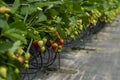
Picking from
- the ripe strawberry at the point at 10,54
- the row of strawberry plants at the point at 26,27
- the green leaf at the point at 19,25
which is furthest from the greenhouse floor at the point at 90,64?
the ripe strawberry at the point at 10,54

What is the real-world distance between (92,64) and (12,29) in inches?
155

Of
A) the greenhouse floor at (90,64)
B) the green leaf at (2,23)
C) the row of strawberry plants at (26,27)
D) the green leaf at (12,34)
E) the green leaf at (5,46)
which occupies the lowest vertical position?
the greenhouse floor at (90,64)

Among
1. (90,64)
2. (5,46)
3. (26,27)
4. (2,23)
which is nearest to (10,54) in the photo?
(5,46)

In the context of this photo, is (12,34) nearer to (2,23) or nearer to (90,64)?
(2,23)

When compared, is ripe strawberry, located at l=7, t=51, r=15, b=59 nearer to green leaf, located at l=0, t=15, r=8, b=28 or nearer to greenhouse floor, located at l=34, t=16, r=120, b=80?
green leaf, located at l=0, t=15, r=8, b=28

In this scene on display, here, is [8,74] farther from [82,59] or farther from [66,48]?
[66,48]

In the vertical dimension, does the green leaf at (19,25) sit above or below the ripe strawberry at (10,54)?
above

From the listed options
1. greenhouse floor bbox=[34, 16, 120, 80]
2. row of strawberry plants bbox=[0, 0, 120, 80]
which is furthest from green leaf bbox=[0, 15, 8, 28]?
greenhouse floor bbox=[34, 16, 120, 80]

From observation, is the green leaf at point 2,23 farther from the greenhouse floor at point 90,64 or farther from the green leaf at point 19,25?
the greenhouse floor at point 90,64

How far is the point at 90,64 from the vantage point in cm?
537

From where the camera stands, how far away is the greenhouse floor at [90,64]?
4547mm

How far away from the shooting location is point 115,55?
6.22 meters

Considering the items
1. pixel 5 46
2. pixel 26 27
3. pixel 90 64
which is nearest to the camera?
pixel 5 46

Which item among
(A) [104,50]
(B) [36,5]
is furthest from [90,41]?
(B) [36,5]
